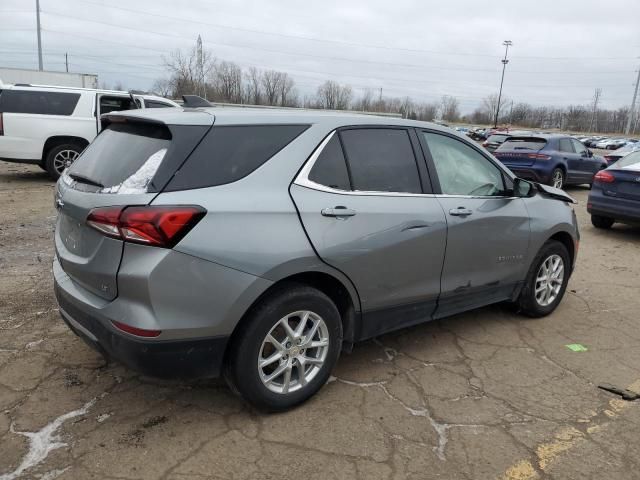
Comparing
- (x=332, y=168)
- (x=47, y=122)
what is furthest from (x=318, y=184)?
(x=47, y=122)

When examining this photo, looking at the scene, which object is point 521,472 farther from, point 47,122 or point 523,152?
point 523,152

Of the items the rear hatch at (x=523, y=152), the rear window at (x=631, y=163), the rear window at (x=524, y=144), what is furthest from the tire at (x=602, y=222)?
the rear window at (x=524, y=144)

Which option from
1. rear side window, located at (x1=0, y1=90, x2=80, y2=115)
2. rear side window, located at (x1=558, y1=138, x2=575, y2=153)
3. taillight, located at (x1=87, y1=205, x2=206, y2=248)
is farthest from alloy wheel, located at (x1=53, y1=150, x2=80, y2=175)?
rear side window, located at (x1=558, y1=138, x2=575, y2=153)

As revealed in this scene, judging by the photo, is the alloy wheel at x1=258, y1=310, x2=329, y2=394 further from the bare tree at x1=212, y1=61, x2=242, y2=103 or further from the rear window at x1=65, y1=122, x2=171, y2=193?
the bare tree at x1=212, y1=61, x2=242, y2=103

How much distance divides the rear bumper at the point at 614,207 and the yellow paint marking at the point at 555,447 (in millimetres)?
5715

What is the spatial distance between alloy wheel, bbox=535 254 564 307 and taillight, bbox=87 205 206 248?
10.7ft

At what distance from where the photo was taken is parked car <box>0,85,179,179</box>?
10.3m

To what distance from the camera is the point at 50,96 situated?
35.0 feet

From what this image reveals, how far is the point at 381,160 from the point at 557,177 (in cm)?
1170

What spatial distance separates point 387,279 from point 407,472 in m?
1.15

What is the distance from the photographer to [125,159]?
2799 mm

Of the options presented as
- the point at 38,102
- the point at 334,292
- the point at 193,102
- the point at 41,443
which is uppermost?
the point at 193,102

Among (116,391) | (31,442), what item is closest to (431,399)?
(116,391)

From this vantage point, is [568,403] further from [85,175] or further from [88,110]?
[88,110]
